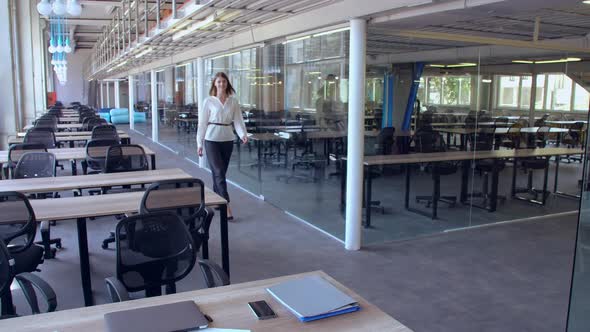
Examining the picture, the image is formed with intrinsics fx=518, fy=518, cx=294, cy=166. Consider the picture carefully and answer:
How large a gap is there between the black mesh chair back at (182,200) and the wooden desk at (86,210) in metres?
0.06

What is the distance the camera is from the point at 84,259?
13.2 feet

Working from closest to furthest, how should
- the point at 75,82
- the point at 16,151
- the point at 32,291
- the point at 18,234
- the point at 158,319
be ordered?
the point at 158,319 < the point at 32,291 < the point at 18,234 < the point at 16,151 < the point at 75,82

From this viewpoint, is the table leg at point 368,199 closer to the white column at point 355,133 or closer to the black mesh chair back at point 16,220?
the white column at point 355,133

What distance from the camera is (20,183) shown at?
499cm

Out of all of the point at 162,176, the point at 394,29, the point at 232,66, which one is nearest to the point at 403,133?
the point at 394,29

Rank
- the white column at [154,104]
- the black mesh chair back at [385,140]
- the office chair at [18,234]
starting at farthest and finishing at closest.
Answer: the white column at [154,104] < the black mesh chair back at [385,140] < the office chair at [18,234]

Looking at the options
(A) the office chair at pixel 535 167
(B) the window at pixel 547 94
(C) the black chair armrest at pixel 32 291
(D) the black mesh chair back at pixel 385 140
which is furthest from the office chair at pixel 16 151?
(A) the office chair at pixel 535 167

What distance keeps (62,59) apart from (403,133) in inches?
590

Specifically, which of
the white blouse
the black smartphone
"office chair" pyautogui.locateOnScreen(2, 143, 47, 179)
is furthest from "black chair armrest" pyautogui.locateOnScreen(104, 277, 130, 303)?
"office chair" pyautogui.locateOnScreen(2, 143, 47, 179)

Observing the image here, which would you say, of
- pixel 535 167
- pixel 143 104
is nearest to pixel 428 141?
pixel 535 167

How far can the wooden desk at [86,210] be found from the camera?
392 cm

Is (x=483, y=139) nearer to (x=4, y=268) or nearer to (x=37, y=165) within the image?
(x=37, y=165)

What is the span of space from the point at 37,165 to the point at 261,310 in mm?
4857

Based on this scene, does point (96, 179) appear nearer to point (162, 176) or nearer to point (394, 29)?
point (162, 176)
